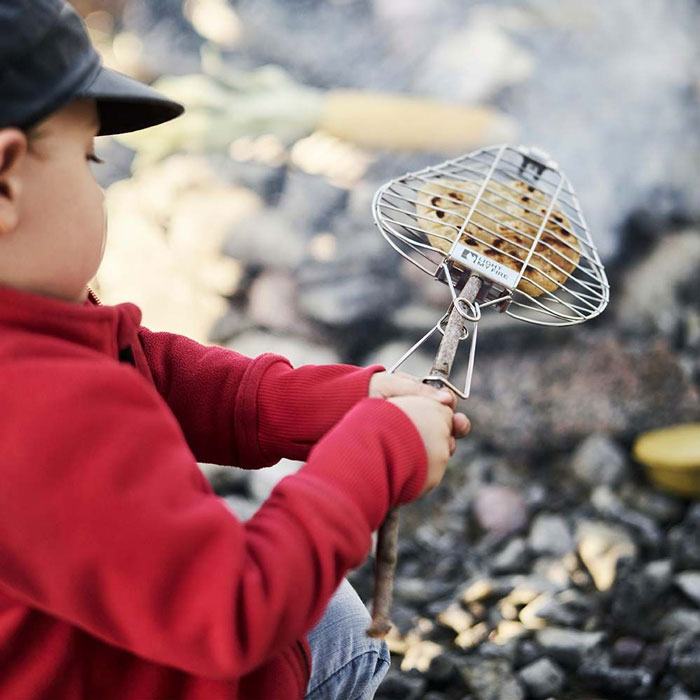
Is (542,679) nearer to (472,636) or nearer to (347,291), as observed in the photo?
(472,636)

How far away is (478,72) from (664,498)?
133 cm

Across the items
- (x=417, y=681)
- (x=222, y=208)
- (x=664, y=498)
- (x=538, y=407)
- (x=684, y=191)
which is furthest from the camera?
(x=222, y=208)

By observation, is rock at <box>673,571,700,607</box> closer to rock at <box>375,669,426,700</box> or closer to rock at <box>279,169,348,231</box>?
rock at <box>375,669,426,700</box>

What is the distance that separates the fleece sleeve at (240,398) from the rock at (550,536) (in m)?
0.98

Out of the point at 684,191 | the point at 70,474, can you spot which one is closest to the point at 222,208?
the point at 684,191

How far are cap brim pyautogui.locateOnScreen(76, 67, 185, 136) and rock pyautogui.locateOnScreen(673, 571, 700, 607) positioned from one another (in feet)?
4.29

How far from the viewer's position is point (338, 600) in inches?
40.4

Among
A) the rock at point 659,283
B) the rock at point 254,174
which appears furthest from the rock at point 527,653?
the rock at point 254,174

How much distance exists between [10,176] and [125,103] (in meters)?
0.17

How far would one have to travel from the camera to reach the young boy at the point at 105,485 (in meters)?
0.63

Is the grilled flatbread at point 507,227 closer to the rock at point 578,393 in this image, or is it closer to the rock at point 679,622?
the rock at point 679,622

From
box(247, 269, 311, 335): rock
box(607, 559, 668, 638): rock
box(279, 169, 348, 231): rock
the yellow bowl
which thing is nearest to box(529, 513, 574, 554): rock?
box(607, 559, 668, 638): rock

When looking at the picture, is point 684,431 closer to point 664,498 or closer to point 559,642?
point 664,498

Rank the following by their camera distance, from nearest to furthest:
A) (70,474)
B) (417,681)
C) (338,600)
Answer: (70,474), (338,600), (417,681)
